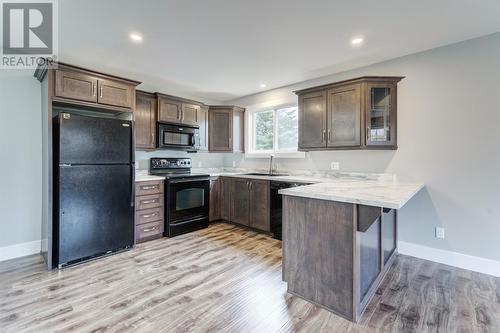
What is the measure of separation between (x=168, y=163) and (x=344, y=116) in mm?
3029

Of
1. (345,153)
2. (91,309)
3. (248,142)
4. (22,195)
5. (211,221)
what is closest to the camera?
(91,309)

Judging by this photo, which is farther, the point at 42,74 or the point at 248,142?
the point at 248,142

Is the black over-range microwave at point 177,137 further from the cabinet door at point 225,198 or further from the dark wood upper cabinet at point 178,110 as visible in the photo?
the cabinet door at point 225,198

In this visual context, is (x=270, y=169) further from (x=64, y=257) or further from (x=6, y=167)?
(x=6, y=167)

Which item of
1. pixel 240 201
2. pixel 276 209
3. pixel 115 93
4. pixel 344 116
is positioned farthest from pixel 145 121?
pixel 344 116

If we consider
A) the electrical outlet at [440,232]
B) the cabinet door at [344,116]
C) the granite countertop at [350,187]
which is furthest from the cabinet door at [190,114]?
the electrical outlet at [440,232]

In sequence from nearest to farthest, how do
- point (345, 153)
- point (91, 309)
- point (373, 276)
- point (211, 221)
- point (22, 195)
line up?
point (91, 309) → point (373, 276) → point (22, 195) → point (345, 153) → point (211, 221)

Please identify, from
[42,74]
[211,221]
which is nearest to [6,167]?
[42,74]

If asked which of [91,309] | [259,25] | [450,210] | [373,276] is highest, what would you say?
[259,25]

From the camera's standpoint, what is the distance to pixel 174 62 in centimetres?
333

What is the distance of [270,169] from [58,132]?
3.21 m

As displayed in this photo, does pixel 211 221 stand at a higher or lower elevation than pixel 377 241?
lower

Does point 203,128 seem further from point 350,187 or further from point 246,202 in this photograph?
point 350,187

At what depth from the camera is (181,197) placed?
3.96 metres
